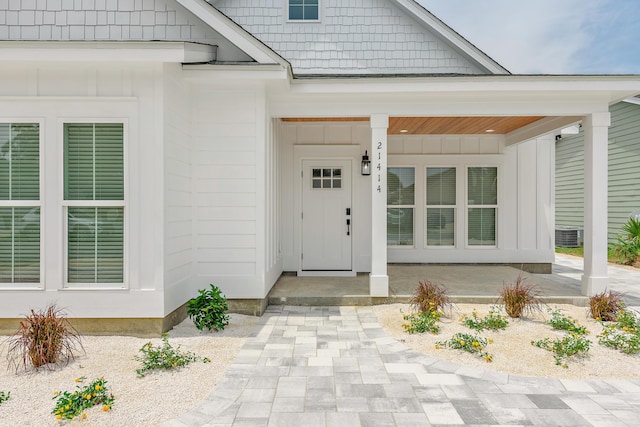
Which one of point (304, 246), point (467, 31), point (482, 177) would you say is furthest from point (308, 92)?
point (467, 31)

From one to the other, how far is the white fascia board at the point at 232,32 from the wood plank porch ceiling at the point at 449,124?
1.82 m

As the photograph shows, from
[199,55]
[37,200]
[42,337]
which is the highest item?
[199,55]

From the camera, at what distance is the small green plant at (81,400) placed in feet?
8.42

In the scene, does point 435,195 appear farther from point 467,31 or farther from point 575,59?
point 575,59

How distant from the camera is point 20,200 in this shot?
161 inches

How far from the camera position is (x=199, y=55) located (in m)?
4.57

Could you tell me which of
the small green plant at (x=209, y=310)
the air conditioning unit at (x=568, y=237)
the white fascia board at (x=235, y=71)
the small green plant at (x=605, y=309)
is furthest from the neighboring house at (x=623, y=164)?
the small green plant at (x=209, y=310)

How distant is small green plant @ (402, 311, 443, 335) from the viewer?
4.20 m

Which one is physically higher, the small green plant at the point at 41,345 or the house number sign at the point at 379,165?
the house number sign at the point at 379,165

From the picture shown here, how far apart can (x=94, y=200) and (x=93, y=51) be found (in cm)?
154

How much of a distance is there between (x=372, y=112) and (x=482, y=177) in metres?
4.02

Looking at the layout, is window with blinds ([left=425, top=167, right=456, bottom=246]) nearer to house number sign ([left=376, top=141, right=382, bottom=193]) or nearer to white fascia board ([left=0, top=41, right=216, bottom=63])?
house number sign ([left=376, top=141, right=382, bottom=193])

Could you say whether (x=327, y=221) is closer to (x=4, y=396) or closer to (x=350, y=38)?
(x=350, y=38)

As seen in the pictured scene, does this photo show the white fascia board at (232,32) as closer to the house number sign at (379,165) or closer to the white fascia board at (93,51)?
the white fascia board at (93,51)
